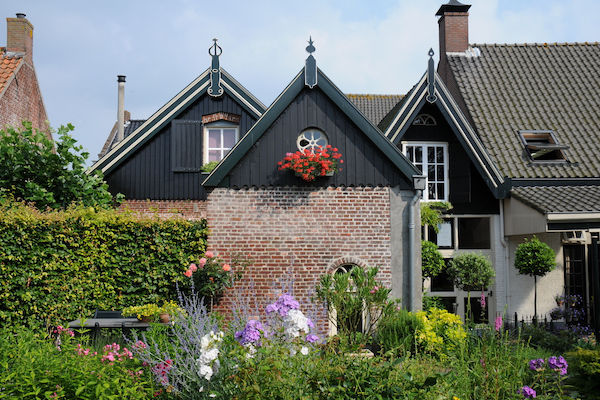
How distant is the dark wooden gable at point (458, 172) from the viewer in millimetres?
14250

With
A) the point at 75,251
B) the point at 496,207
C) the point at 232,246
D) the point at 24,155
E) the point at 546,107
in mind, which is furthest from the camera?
the point at 546,107

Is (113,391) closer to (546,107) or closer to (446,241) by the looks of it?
(446,241)

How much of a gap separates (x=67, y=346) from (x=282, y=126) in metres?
6.54

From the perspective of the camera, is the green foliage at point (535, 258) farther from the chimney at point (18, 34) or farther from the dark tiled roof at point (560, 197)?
the chimney at point (18, 34)

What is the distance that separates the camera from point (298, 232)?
1083cm

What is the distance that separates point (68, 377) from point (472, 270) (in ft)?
34.5

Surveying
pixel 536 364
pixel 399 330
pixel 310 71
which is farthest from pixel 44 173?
pixel 536 364

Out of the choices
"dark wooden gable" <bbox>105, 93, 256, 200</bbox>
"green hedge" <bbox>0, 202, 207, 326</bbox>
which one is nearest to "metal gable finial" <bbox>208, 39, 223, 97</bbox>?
"dark wooden gable" <bbox>105, 93, 256, 200</bbox>

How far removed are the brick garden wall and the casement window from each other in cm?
391

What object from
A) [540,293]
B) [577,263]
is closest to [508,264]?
[540,293]

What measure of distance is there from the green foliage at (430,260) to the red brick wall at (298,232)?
2.70 metres

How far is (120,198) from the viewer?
45.1ft

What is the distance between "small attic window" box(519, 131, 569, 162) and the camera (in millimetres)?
14617

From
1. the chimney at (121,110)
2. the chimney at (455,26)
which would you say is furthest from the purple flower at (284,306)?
the chimney at (455,26)
